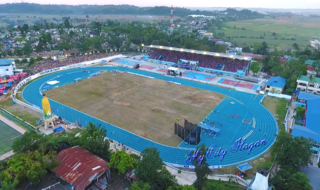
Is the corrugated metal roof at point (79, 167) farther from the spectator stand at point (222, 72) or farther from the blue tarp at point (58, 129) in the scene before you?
the spectator stand at point (222, 72)

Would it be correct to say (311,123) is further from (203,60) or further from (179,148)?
(203,60)

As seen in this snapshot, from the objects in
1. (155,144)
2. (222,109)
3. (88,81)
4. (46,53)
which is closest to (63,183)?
(155,144)

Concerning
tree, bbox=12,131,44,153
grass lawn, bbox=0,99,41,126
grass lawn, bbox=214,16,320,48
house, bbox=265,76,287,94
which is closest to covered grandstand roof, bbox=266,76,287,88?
house, bbox=265,76,287,94

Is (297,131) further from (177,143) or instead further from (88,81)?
(88,81)

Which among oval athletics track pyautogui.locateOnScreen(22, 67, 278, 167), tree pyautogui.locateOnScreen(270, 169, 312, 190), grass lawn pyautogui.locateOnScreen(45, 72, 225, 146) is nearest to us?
tree pyautogui.locateOnScreen(270, 169, 312, 190)

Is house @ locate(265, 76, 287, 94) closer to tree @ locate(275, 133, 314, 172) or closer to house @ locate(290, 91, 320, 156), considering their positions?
house @ locate(290, 91, 320, 156)

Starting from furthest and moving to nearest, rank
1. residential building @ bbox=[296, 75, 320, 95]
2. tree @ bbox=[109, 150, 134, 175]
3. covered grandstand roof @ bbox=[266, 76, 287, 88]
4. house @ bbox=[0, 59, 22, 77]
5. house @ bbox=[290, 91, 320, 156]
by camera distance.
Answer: house @ bbox=[0, 59, 22, 77] → covered grandstand roof @ bbox=[266, 76, 287, 88] → residential building @ bbox=[296, 75, 320, 95] → house @ bbox=[290, 91, 320, 156] → tree @ bbox=[109, 150, 134, 175]

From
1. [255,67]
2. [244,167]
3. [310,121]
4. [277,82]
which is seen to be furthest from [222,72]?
[244,167]
